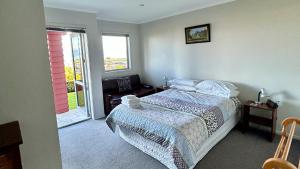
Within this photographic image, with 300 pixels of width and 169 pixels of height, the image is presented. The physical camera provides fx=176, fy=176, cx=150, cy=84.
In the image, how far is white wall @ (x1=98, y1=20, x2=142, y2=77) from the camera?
4625 mm

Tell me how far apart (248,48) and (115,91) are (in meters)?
3.20

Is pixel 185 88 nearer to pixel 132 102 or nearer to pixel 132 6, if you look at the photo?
pixel 132 102

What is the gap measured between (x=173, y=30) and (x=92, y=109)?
9.16 feet

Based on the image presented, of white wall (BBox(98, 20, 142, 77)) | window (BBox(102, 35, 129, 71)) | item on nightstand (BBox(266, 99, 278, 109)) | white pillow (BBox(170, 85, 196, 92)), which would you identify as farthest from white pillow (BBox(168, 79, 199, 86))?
window (BBox(102, 35, 129, 71))

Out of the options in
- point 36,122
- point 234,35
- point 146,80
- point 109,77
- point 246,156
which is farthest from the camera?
point 146,80

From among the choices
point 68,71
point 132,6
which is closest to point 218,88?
point 132,6

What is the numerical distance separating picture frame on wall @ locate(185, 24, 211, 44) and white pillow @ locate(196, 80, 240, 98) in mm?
984

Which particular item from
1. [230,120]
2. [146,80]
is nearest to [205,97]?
[230,120]

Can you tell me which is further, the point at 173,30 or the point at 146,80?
the point at 146,80

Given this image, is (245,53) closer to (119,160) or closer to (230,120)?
(230,120)

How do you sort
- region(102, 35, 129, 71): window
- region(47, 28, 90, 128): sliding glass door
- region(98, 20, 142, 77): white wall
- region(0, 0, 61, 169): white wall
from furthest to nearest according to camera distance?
region(102, 35, 129, 71): window
region(98, 20, 142, 77): white wall
region(47, 28, 90, 128): sliding glass door
region(0, 0, 61, 169): white wall

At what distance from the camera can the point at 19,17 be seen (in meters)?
0.96

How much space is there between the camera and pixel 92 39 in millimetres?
3984

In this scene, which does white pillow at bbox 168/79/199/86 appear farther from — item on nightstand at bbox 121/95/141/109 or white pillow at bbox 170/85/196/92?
item on nightstand at bbox 121/95/141/109
